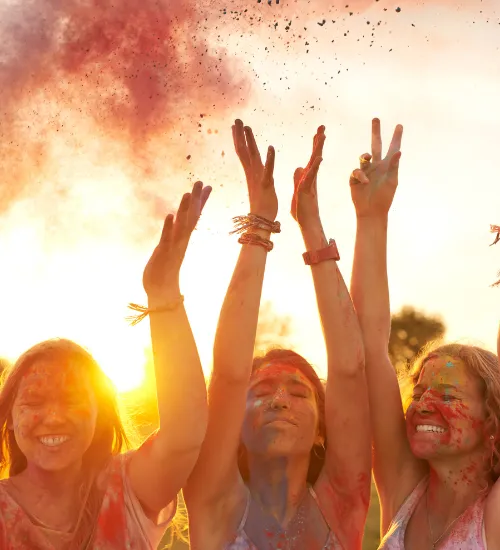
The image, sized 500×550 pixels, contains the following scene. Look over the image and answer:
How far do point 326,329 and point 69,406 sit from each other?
1435 mm

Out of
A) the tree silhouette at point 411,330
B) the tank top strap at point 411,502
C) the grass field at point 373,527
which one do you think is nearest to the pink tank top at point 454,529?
the tank top strap at point 411,502

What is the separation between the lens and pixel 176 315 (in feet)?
15.9

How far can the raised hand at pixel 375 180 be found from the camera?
5906mm

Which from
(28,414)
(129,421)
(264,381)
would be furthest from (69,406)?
(264,381)

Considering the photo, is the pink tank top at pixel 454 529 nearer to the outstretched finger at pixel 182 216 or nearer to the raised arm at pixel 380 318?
the raised arm at pixel 380 318

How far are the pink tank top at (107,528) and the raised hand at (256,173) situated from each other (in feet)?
5.41

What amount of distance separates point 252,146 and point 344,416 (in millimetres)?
1609

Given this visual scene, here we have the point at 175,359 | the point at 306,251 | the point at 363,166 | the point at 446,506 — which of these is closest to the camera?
the point at 175,359

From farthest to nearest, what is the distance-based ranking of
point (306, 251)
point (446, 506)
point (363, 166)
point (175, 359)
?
point (363, 166) < point (306, 251) < point (446, 506) < point (175, 359)

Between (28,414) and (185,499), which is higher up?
(28,414)

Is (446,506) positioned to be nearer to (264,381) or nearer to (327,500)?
(327,500)

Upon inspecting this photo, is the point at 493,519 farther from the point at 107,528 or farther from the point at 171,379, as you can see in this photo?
the point at 107,528

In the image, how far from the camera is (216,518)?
17.2ft

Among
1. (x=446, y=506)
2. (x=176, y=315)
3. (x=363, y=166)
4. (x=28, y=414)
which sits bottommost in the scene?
(x=446, y=506)
